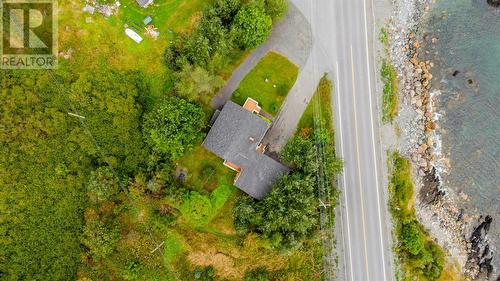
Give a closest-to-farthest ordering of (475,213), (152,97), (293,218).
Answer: (293,218)
(152,97)
(475,213)

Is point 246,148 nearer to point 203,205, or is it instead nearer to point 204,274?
point 203,205

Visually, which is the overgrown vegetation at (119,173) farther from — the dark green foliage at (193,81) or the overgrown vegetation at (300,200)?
the overgrown vegetation at (300,200)

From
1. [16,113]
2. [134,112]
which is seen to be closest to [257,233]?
[134,112]

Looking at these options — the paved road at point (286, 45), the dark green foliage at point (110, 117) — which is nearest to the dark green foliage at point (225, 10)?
the paved road at point (286, 45)

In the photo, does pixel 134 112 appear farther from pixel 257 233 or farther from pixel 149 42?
pixel 257 233

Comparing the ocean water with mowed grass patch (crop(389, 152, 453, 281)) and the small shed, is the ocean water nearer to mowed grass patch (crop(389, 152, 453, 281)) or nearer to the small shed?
mowed grass patch (crop(389, 152, 453, 281))

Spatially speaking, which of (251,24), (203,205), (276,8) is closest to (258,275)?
(203,205)
